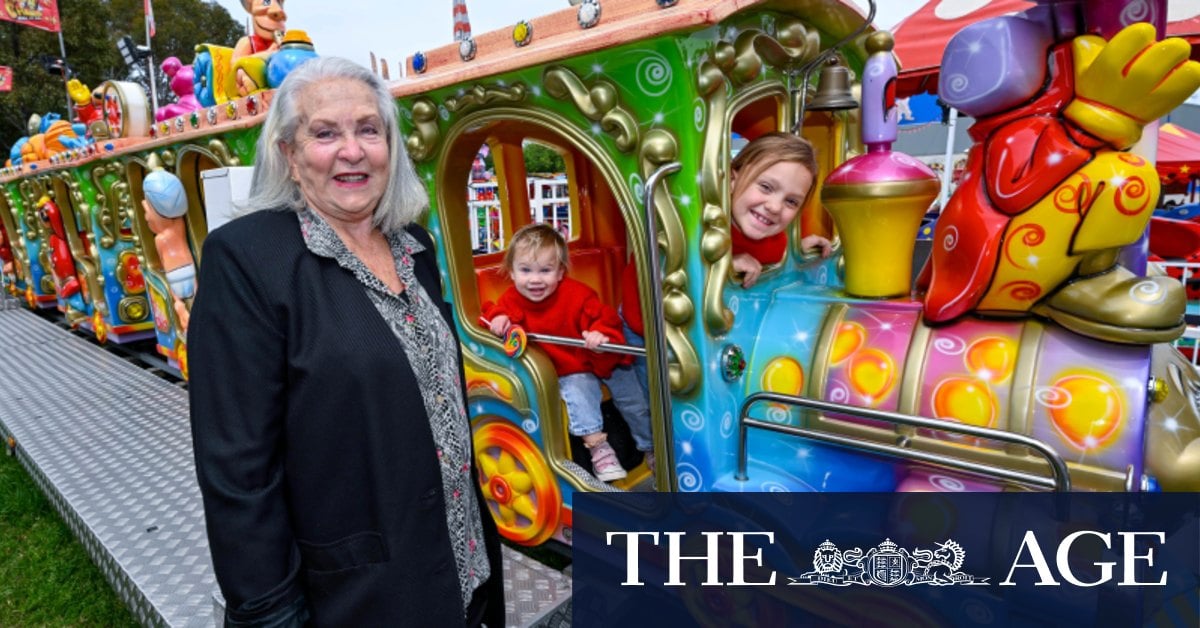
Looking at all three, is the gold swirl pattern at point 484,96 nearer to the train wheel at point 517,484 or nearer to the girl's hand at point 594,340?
the girl's hand at point 594,340

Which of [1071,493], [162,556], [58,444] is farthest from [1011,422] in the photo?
[58,444]

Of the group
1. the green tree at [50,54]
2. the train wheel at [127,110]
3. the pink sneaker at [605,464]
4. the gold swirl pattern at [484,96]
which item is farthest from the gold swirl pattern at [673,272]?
the green tree at [50,54]

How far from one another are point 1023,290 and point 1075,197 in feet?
0.84

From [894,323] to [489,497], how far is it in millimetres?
1793

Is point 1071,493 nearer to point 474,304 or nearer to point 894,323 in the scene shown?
point 894,323

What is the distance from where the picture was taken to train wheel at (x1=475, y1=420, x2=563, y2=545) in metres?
2.77

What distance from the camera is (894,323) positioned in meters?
2.09

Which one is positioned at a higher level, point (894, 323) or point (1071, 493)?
point (894, 323)

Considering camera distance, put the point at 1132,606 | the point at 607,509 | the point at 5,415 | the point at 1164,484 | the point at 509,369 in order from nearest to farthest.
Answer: the point at 1132,606 → the point at 1164,484 → the point at 607,509 → the point at 509,369 → the point at 5,415

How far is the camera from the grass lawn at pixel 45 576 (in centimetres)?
292

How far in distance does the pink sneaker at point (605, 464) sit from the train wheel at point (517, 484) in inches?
7.4

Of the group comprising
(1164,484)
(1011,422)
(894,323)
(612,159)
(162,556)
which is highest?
(612,159)

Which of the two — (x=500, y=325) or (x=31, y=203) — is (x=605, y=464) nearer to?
(x=500, y=325)

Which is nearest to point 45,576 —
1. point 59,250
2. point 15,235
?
point 59,250
